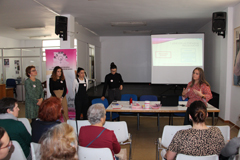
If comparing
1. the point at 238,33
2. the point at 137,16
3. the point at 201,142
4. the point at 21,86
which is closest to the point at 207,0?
the point at 238,33

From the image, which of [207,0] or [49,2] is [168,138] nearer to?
[207,0]

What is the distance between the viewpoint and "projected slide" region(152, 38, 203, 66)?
639 centimetres

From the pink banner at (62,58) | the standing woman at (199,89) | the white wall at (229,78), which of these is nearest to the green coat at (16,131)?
the standing woman at (199,89)

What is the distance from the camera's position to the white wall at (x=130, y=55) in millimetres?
10789

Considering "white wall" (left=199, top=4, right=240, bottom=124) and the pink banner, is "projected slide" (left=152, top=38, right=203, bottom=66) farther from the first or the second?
the pink banner

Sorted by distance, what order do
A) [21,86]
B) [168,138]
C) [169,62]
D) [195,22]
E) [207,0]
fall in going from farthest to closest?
1. [21,86]
2. [195,22]
3. [169,62]
4. [207,0]
5. [168,138]

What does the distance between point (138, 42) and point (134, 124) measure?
21.8 feet

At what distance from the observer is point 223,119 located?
208 inches

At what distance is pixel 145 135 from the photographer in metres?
4.27

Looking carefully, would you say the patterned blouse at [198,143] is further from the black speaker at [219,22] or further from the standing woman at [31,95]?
the black speaker at [219,22]

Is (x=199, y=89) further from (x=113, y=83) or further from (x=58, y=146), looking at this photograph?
(x=58, y=146)

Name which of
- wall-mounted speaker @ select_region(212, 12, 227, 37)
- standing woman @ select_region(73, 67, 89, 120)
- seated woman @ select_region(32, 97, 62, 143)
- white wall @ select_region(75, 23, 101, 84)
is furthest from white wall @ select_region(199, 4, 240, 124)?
white wall @ select_region(75, 23, 101, 84)

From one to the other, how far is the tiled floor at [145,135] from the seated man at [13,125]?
1.80 metres

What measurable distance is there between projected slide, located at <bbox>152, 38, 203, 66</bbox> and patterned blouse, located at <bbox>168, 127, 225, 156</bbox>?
5.05 metres
